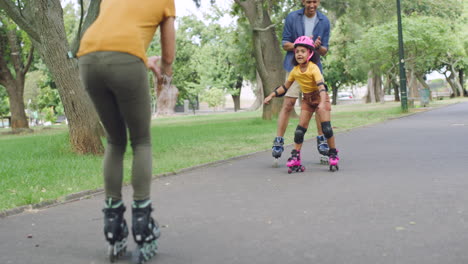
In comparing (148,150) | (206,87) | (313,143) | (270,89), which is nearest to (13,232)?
(148,150)

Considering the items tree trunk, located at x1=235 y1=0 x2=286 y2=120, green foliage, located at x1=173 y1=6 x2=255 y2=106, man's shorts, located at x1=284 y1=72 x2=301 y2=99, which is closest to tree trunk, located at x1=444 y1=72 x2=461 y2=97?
green foliage, located at x1=173 y1=6 x2=255 y2=106

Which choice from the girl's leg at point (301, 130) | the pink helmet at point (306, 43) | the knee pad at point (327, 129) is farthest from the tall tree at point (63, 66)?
the knee pad at point (327, 129)

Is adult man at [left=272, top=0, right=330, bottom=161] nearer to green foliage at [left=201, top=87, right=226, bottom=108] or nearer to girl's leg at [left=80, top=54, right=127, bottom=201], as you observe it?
girl's leg at [left=80, top=54, right=127, bottom=201]

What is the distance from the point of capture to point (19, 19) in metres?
10.5

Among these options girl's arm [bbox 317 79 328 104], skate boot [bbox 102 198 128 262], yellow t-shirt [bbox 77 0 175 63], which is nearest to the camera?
yellow t-shirt [bbox 77 0 175 63]

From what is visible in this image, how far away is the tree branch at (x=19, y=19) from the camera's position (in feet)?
33.8

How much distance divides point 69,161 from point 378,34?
27.7 meters

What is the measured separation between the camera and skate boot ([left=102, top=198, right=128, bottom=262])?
3.32m

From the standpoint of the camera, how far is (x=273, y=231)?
4.08 meters

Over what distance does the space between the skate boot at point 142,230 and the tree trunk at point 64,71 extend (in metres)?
7.18

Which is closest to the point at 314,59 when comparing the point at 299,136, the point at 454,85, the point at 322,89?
the point at 322,89

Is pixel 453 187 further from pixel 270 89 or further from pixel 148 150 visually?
pixel 270 89

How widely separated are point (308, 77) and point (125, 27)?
4.16 metres

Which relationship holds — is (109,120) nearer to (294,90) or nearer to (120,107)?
(120,107)
